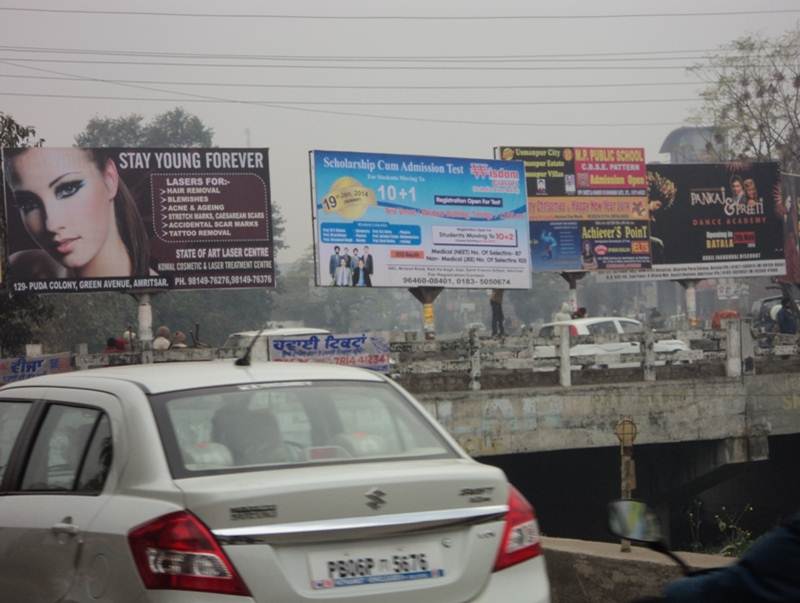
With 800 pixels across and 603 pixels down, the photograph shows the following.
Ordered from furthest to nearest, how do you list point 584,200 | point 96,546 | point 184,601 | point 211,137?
point 211,137, point 584,200, point 96,546, point 184,601

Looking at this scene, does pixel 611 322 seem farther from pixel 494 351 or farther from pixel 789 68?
pixel 789 68

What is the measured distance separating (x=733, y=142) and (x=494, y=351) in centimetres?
3072

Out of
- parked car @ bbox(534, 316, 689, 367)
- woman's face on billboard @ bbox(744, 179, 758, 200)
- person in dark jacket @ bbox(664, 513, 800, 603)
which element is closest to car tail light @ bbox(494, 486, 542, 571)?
person in dark jacket @ bbox(664, 513, 800, 603)

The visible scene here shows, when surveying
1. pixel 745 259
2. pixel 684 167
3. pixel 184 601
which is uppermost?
pixel 684 167

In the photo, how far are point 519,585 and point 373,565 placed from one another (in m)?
0.58

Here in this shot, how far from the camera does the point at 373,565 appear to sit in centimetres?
414

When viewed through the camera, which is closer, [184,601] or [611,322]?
[184,601]

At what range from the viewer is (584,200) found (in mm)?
29516

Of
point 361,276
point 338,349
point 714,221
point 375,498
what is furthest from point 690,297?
point 375,498

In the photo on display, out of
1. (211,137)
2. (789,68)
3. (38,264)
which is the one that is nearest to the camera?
(38,264)

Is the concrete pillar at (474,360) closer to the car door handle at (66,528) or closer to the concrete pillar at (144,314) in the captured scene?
the concrete pillar at (144,314)

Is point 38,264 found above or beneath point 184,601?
above

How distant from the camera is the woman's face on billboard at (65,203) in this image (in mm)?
23656

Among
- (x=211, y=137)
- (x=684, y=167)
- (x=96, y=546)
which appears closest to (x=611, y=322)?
(x=684, y=167)
